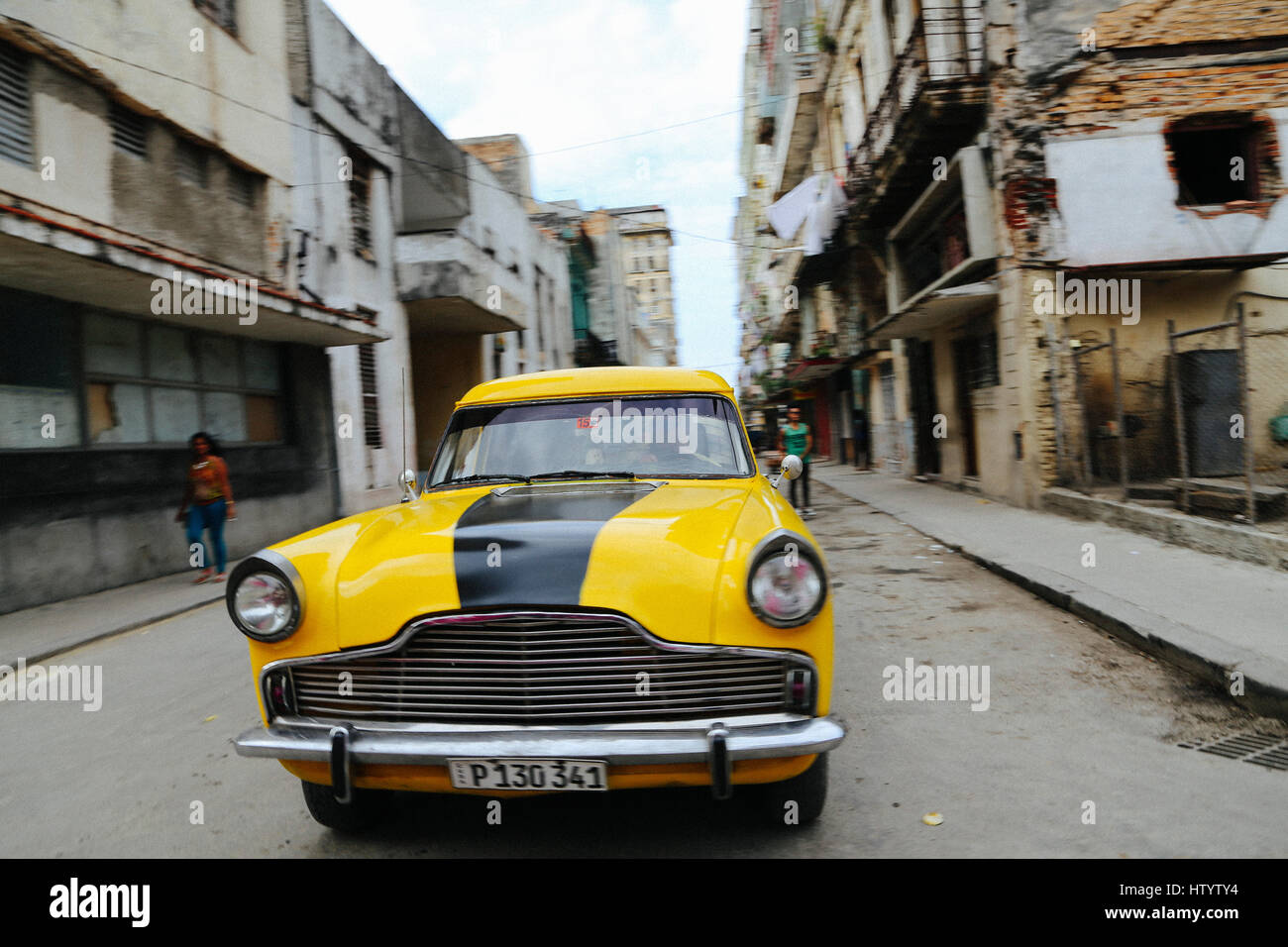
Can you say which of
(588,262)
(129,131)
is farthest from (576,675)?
(588,262)

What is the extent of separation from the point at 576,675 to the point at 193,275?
27.0 feet

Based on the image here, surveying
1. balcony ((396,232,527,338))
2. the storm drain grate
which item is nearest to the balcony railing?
balcony ((396,232,527,338))

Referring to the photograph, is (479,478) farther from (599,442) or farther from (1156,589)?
(1156,589)

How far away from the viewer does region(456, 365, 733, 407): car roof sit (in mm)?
4266

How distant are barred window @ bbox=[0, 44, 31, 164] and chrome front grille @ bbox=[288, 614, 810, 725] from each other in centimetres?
878

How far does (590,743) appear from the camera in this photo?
7.78ft

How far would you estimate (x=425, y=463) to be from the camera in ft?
71.4

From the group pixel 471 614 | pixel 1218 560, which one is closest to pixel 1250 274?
pixel 1218 560

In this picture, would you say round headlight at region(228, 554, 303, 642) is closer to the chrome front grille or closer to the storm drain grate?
the chrome front grille

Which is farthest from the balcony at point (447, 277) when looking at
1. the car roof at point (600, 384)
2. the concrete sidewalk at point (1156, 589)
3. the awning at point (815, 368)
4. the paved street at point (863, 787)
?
the car roof at point (600, 384)

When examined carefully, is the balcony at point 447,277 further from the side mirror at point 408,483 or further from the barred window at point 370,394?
the side mirror at point 408,483

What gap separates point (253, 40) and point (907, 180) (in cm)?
1087

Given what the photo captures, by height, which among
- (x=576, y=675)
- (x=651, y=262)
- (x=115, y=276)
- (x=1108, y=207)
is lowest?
(x=576, y=675)

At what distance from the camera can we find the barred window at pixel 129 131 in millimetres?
10000
